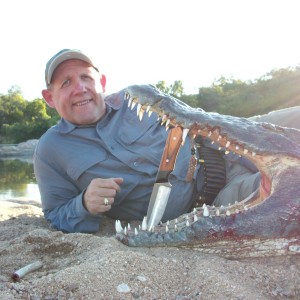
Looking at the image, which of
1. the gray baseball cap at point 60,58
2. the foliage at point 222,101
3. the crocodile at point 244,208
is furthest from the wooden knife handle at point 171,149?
the foliage at point 222,101

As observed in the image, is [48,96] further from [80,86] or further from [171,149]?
[171,149]

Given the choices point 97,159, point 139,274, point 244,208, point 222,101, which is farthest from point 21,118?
point 139,274

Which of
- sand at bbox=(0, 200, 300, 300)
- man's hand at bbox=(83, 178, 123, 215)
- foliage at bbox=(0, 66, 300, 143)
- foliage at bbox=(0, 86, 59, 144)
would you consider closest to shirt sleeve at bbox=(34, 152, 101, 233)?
man's hand at bbox=(83, 178, 123, 215)

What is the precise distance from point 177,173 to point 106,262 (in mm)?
1732

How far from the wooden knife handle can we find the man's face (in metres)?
1.01

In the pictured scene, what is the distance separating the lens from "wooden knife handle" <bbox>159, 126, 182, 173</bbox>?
342cm

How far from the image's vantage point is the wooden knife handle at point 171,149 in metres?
3.42

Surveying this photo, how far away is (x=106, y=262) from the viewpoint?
89.7 inches

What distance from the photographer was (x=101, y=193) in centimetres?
346

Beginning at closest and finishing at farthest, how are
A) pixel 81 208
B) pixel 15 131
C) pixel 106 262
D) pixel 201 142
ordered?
1. pixel 106 262
2. pixel 81 208
3. pixel 201 142
4. pixel 15 131

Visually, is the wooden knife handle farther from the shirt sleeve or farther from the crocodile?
the shirt sleeve

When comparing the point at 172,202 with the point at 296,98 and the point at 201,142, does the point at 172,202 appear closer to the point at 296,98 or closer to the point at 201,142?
the point at 201,142

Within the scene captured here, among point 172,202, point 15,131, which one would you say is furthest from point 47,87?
point 15,131

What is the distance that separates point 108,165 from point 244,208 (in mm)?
1633
